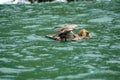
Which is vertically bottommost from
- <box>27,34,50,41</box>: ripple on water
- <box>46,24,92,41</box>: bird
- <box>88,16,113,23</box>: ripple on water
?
<box>88,16,113,23</box>: ripple on water

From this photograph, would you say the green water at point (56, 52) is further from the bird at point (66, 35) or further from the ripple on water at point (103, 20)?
the bird at point (66, 35)

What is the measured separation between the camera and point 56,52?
47.3 ft

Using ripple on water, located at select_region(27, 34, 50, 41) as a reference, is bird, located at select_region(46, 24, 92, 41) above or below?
above

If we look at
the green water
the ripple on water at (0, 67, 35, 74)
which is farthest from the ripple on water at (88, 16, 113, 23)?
the ripple on water at (0, 67, 35, 74)

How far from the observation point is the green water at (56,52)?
11461mm

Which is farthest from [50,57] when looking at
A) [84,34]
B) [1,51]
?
[84,34]

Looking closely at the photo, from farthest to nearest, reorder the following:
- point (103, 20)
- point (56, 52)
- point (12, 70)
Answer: point (103, 20)
point (56, 52)
point (12, 70)

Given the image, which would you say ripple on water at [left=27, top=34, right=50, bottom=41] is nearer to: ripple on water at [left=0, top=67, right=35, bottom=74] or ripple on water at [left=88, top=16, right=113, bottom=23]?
ripple on water at [left=0, top=67, right=35, bottom=74]

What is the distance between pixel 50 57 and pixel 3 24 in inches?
373

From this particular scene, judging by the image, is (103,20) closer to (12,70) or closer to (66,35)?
(66,35)

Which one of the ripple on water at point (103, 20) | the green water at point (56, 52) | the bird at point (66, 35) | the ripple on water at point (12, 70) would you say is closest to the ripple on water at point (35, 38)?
the green water at point (56, 52)

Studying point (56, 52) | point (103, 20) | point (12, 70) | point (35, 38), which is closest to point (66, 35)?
point (35, 38)

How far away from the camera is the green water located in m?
11.5

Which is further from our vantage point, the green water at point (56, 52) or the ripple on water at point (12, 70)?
the ripple on water at point (12, 70)
